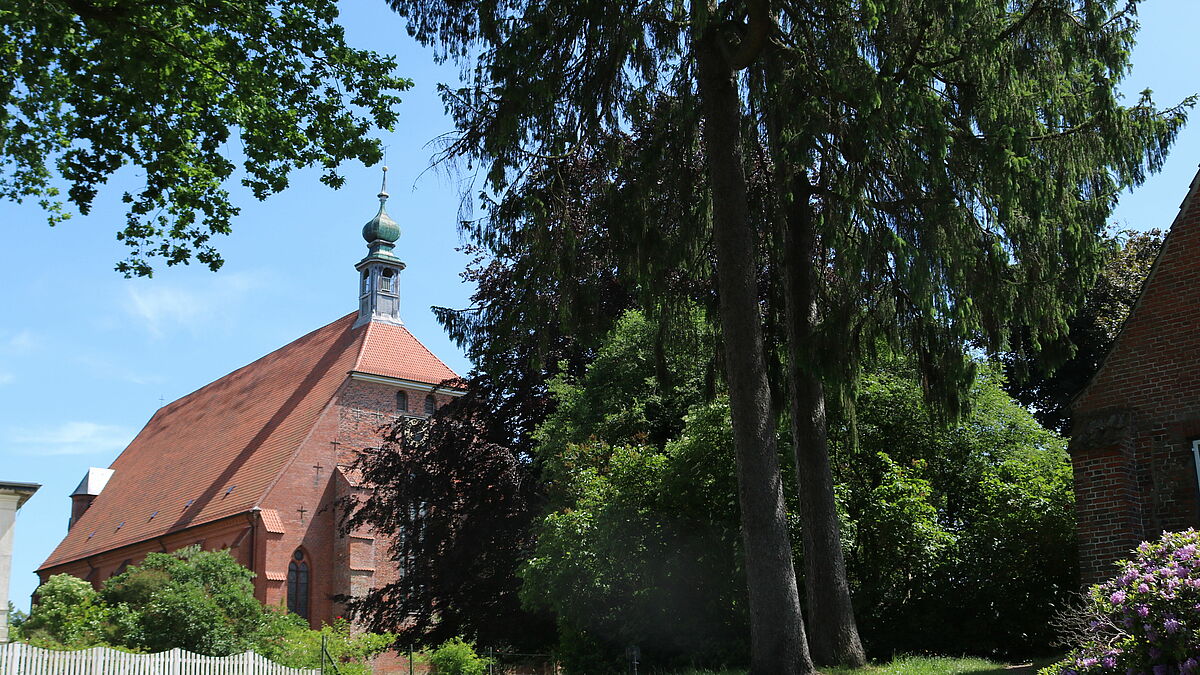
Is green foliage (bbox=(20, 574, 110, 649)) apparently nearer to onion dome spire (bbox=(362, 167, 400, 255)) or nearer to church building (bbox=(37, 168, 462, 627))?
church building (bbox=(37, 168, 462, 627))

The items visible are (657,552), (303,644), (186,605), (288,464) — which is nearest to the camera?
(657,552)

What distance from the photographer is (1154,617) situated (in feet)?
29.6

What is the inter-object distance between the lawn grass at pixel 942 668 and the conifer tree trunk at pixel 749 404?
1.17m

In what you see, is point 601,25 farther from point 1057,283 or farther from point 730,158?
point 1057,283

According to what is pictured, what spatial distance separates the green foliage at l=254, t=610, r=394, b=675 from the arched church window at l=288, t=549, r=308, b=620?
727cm

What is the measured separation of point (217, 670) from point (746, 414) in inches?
578

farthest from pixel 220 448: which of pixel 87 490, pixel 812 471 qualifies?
pixel 812 471

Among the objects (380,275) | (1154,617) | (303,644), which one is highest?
(380,275)

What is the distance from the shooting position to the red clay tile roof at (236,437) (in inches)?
1667

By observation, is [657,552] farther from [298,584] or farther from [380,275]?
[380,275]

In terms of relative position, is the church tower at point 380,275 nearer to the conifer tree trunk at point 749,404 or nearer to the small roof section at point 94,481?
the small roof section at point 94,481

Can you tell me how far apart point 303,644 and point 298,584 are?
1052 centimetres

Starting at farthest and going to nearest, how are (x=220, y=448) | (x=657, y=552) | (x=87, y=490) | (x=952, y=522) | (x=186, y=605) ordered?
(x=87, y=490) < (x=220, y=448) < (x=186, y=605) < (x=657, y=552) < (x=952, y=522)

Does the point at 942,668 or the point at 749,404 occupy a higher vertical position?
the point at 749,404
